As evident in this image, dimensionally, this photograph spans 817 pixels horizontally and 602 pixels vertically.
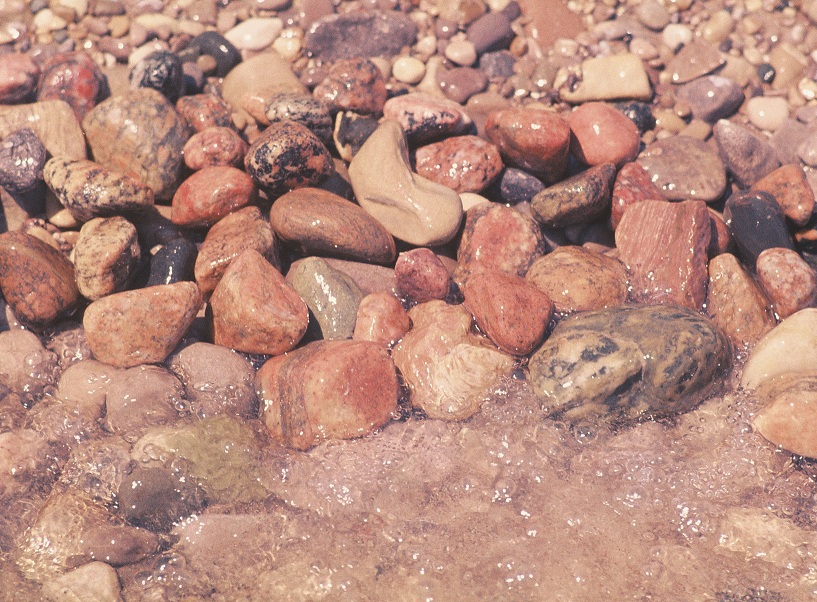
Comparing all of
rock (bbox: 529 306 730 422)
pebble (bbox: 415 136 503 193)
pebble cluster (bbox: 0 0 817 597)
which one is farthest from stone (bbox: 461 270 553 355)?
pebble (bbox: 415 136 503 193)

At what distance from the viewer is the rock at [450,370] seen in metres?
3.77

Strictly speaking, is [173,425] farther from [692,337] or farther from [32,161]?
[692,337]

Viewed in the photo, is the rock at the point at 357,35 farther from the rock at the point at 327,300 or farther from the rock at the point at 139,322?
the rock at the point at 139,322

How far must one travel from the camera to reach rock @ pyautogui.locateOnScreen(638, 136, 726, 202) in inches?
182

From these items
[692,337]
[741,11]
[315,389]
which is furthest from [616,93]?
[315,389]

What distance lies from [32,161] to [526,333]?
9.75ft

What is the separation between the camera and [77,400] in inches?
148

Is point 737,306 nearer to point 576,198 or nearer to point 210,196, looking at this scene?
point 576,198

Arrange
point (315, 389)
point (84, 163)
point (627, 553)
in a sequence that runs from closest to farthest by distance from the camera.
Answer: point (627, 553)
point (315, 389)
point (84, 163)

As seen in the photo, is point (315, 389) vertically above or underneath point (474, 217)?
underneath

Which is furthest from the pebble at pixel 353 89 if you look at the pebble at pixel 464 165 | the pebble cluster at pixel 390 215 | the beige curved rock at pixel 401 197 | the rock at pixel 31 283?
the rock at pixel 31 283

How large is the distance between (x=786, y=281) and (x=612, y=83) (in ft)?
5.96

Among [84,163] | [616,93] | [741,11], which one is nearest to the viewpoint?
[84,163]

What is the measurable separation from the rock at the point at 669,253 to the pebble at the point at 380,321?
1378 millimetres
